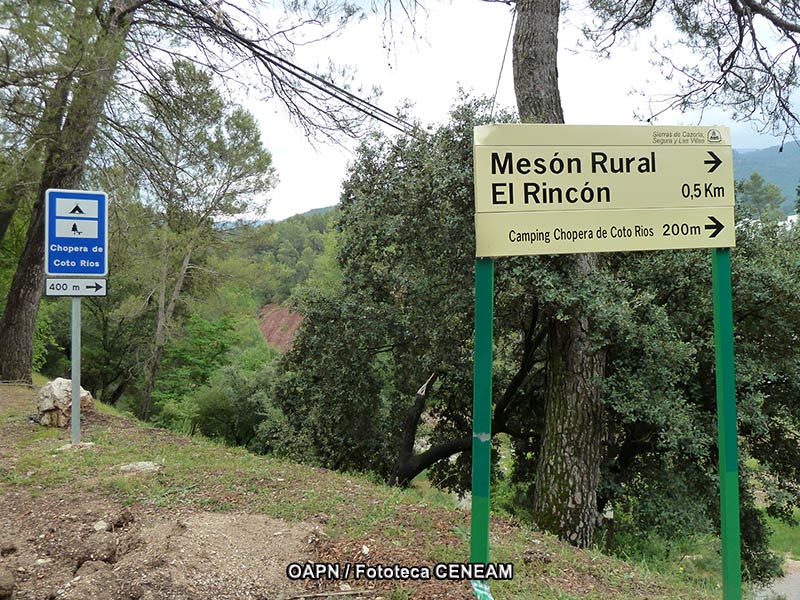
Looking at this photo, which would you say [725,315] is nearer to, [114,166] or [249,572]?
[249,572]

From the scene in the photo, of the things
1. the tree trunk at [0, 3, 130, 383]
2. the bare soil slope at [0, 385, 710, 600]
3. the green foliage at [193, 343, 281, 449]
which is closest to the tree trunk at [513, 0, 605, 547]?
the bare soil slope at [0, 385, 710, 600]

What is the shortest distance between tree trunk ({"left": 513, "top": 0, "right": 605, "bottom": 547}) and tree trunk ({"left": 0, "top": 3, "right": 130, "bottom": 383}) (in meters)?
5.40

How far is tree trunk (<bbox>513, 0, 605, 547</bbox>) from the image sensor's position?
6484mm

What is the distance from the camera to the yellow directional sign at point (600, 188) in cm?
282

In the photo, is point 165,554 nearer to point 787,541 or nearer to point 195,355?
point 787,541

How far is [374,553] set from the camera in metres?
3.09

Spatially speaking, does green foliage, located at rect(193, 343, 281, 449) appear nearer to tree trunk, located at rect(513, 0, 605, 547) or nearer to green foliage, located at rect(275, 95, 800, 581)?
green foliage, located at rect(275, 95, 800, 581)

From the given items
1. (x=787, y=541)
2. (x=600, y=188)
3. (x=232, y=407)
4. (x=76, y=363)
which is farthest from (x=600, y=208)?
(x=787, y=541)

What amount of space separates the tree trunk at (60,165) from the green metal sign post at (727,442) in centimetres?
792

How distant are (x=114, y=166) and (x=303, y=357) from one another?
17.1ft

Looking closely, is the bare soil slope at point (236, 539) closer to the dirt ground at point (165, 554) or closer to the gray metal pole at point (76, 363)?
the dirt ground at point (165, 554)

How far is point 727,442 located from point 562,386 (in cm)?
375

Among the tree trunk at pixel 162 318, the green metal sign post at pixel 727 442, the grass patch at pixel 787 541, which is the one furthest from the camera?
the tree trunk at pixel 162 318

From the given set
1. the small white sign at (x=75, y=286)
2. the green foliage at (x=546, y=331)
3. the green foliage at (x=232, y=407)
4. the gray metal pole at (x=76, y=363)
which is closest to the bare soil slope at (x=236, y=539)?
the gray metal pole at (x=76, y=363)
